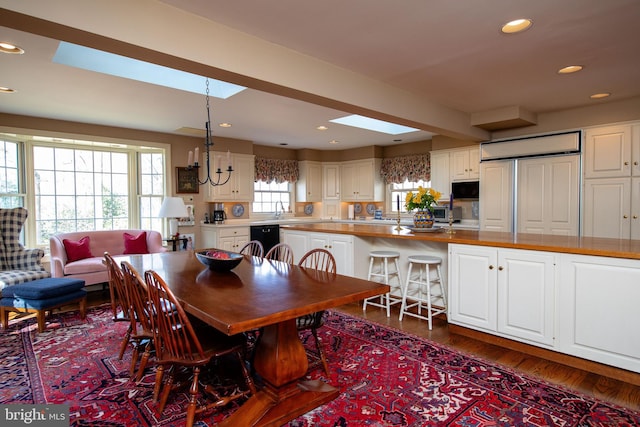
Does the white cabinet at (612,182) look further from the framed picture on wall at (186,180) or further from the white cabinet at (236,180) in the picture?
the framed picture on wall at (186,180)

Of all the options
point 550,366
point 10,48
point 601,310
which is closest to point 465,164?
point 601,310

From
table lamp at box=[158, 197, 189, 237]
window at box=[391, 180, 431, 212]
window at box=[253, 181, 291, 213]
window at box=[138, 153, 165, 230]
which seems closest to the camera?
table lamp at box=[158, 197, 189, 237]

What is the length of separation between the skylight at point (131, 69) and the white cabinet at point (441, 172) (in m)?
3.60

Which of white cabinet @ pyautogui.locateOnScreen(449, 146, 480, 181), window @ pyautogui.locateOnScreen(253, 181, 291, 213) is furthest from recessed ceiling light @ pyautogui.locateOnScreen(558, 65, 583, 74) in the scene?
window @ pyautogui.locateOnScreen(253, 181, 291, 213)

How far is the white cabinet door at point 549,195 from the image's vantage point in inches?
175

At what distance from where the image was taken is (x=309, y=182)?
766 centimetres

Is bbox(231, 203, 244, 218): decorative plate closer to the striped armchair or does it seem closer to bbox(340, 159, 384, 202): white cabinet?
bbox(340, 159, 384, 202): white cabinet

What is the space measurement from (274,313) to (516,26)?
7.94 ft

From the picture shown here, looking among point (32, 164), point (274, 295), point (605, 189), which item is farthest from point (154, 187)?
point (605, 189)

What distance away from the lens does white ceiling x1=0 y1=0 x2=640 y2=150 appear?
86.0 inches

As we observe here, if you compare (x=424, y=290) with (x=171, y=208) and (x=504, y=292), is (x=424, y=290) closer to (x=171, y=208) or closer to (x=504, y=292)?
(x=504, y=292)

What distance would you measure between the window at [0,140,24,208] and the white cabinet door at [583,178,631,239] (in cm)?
719

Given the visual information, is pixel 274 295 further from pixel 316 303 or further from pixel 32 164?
pixel 32 164

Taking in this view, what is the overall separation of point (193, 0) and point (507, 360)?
321 centimetres
